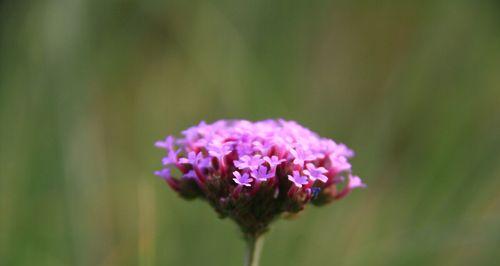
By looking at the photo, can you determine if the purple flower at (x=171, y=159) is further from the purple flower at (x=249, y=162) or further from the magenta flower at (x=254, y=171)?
the purple flower at (x=249, y=162)

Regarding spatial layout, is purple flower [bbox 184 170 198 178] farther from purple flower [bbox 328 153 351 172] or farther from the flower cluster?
purple flower [bbox 328 153 351 172]

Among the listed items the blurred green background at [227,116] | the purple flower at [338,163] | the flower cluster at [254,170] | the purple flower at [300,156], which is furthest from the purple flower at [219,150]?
the blurred green background at [227,116]

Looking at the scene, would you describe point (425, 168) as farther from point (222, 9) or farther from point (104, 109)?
point (104, 109)

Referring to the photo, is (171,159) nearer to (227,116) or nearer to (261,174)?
(261,174)

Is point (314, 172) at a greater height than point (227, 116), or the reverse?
point (227, 116)

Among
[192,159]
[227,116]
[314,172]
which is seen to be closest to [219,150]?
[192,159]

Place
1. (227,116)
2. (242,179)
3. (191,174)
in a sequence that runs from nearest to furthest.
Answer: (242,179) → (191,174) → (227,116)
